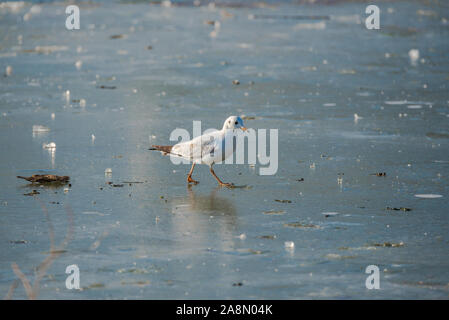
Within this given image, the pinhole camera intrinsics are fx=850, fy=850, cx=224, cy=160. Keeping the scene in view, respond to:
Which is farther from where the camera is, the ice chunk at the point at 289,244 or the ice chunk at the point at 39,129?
the ice chunk at the point at 39,129

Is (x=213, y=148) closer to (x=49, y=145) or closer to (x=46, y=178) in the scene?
(x=46, y=178)

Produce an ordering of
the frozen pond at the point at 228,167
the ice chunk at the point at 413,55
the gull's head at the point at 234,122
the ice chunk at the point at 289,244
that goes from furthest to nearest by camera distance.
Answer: the ice chunk at the point at 413,55, the gull's head at the point at 234,122, the ice chunk at the point at 289,244, the frozen pond at the point at 228,167

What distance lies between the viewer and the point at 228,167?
10.1 meters

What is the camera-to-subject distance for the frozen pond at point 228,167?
250 inches

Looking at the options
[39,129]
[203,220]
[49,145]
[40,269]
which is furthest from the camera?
[39,129]

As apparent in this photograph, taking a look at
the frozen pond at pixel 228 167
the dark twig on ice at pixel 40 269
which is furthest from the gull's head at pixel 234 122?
the dark twig on ice at pixel 40 269

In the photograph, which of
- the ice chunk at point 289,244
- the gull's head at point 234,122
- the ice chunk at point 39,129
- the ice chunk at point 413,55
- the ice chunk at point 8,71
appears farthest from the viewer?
the ice chunk at point 413,55

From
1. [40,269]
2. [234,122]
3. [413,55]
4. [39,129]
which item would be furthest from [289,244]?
[413,55]

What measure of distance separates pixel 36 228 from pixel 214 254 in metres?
1.71

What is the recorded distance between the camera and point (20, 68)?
17438 mm

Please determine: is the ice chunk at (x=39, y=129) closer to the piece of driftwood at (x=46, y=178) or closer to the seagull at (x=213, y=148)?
the piece of driftwood at (x=46, y=178)

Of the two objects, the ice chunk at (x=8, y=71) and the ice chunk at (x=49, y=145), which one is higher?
the ice chunk at (x=8, y=71)

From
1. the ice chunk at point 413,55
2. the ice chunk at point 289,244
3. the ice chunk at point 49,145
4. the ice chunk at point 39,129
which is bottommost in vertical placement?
the ice chunk at point 289,244
